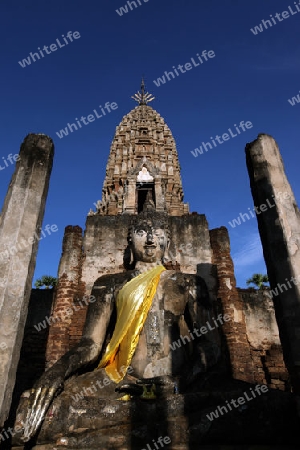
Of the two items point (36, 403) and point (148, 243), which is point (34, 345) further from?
point (36, 403)

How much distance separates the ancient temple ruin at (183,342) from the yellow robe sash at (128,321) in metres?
0.45

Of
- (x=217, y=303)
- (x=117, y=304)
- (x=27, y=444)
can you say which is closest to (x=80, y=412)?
(x=27, y=444)

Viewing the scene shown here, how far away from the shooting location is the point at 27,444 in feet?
14.4

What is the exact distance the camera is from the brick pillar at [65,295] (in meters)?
8.74

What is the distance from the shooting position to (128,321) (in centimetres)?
666

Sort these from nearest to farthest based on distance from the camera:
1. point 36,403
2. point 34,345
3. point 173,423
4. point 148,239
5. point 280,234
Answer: point 173,423 → point 36,403 → point 280,234 → point 148,239 → point 34,345

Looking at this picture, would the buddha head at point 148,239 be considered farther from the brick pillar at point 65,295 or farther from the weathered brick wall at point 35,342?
the weathered brick wall at point 35,342

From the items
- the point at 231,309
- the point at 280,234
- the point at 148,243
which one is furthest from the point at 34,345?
the point at 280,234

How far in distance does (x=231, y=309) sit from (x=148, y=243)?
2969 mm

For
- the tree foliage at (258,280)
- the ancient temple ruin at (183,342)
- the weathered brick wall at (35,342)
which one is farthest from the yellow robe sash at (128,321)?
the tree foliage at (258,280)

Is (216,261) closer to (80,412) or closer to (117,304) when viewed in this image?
(117,304)

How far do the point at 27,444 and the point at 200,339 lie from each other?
3.27m

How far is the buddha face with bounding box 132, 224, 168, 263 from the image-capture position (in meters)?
8.16

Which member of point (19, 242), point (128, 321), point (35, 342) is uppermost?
point (35, 342)
